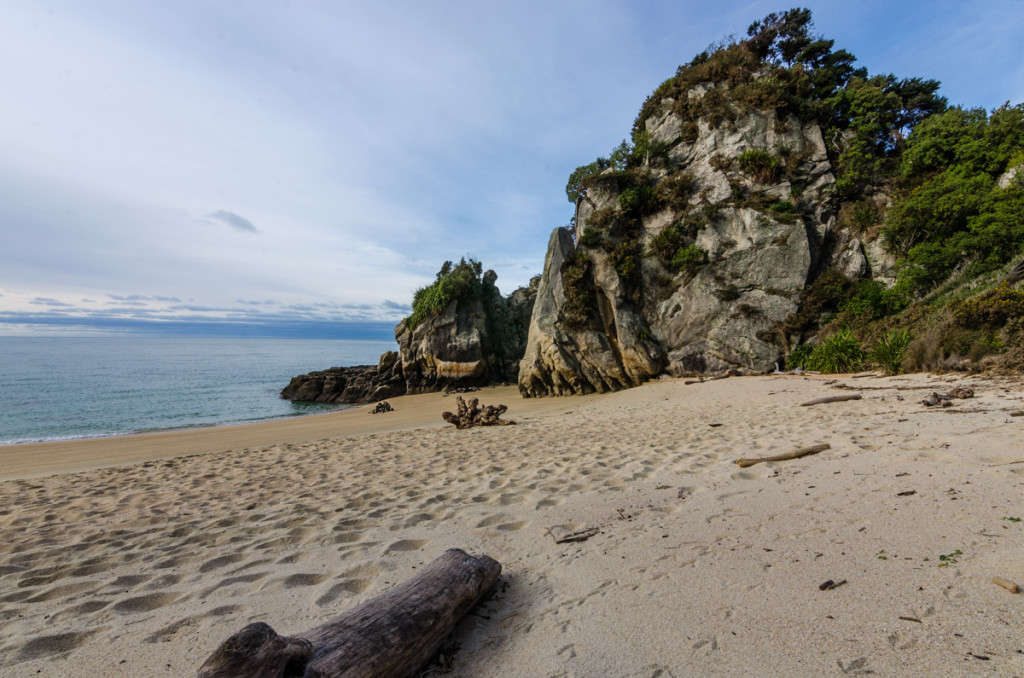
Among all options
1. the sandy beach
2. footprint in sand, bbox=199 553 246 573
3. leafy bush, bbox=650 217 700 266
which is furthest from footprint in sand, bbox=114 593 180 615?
leafy bush, bbox=650 217 700 266

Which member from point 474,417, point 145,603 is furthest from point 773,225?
point 145,603

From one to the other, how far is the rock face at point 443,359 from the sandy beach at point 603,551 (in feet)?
57.7

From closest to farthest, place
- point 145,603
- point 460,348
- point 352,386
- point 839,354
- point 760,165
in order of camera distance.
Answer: point 145,603, point 839,354, point 760,165, point 460,348, point 352,386

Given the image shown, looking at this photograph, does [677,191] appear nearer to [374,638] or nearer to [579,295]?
[579,295]

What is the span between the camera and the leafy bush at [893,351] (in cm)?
1103

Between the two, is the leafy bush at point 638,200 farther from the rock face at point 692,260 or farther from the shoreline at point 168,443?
the shoreline at point 168,443

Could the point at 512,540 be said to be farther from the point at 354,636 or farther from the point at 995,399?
the point at 995,399

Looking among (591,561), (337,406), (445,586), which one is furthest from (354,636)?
(337,406)

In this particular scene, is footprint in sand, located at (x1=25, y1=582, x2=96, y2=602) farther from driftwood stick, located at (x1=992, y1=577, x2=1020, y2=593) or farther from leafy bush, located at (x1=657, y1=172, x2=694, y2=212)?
leafy bush, located at (x1=657, y1=172, x2=694, y2=212)

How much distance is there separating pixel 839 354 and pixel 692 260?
20.7 ft

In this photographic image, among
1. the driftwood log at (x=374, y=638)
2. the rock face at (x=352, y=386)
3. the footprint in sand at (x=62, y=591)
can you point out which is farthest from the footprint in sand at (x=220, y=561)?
the rock face at (x=352, y=386)

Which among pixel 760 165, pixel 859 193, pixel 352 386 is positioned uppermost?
pixel 760 165

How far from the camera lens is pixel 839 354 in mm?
13273

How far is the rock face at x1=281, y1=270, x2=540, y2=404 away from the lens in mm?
24641
